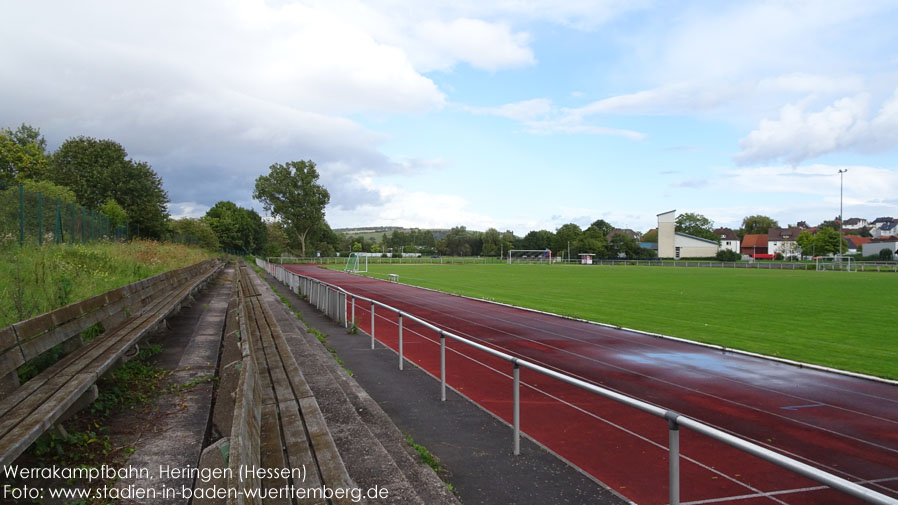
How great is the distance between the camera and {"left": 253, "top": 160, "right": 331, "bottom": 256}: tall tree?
9181cm

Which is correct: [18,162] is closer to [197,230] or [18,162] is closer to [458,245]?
[197,230]

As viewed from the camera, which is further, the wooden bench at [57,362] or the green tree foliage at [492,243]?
the green tree foliage at [492,243]

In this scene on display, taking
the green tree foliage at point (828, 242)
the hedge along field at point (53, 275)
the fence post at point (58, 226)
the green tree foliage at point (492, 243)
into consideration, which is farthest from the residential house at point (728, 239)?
the hedge along field at point (53, 275)

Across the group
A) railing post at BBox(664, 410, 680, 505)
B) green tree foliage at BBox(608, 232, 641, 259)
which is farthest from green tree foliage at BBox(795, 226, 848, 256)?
railing post at BBox(664, 410, 680, 505)

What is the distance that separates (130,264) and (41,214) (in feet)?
10.7

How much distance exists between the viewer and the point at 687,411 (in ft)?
21.2

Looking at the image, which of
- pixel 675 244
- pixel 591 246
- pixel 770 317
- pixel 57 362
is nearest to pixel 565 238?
pixel 591 246

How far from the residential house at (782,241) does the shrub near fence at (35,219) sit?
145308 mm

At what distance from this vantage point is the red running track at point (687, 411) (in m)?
4.41

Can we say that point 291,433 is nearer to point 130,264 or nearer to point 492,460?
point 492,460

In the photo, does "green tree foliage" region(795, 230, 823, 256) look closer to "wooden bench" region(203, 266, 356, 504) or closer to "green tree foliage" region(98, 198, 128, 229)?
"green tree foliage" region(98, 198, 128, 229)

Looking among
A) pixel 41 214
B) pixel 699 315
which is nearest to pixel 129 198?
pixel 41 214

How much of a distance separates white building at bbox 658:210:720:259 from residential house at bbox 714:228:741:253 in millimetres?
33623

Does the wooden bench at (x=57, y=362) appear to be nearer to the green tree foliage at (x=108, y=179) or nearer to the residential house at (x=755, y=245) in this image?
the green tree foliage at (x=108, y=179)
